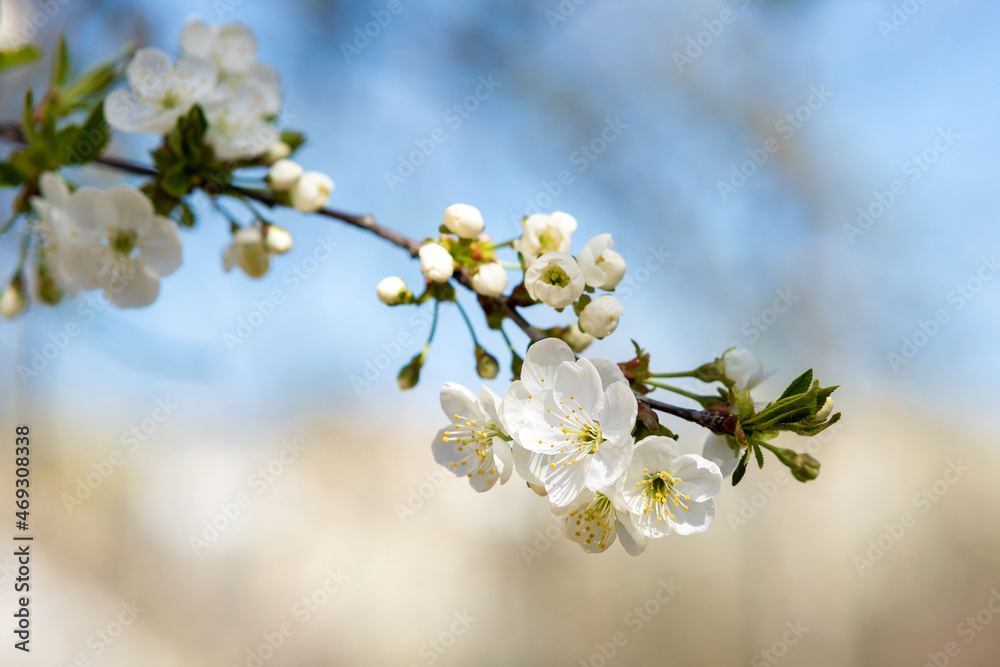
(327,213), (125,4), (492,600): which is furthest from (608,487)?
(492,600)

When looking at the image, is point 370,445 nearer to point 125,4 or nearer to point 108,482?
point 108,482

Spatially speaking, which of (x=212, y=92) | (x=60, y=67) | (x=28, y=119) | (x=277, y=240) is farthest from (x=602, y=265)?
(x=60, y=67)

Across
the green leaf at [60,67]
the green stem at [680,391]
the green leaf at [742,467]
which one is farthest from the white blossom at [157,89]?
the green leaf at [742,467]

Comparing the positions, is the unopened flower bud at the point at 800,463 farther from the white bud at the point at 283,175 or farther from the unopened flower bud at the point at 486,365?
the white bud at the point at 283,175

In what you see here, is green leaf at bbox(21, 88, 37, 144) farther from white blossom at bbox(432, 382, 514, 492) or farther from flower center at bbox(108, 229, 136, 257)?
white blossom at bbox(432, 382, 514, 492)

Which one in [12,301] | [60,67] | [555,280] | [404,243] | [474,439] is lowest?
[12,301]

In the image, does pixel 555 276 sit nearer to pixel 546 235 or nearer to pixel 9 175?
pixel 546 235

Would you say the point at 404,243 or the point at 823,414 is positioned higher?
the point at 823,414

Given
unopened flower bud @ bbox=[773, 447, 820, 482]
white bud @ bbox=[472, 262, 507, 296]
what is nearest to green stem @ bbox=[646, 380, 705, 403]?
unopened flower bud @ bbox=[773, 447, 820, 482]
